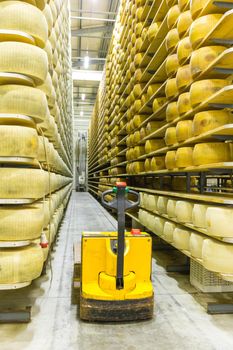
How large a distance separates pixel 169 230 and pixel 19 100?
2345mm

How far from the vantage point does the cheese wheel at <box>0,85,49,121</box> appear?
248cm

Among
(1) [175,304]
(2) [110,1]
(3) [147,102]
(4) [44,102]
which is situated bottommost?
(1) [175,304]

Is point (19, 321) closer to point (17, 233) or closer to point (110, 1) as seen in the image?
point (17, 233)

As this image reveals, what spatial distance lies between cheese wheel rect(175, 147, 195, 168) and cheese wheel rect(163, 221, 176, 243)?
0.78 m

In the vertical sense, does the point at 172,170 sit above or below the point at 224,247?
above

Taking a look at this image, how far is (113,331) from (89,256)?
599 millimetres

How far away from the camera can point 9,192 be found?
248cm

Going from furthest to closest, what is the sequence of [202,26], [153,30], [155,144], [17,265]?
1. [155,144]
2. [153,30]
3. [202,26]
4. [17,265]

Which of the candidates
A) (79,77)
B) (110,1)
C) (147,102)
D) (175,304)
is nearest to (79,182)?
(79,77)

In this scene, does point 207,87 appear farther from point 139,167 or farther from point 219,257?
point 139,167

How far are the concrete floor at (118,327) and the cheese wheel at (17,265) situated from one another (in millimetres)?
360

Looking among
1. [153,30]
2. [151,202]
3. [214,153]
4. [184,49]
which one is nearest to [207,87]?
[214,153]

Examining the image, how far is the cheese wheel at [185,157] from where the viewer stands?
346 cm

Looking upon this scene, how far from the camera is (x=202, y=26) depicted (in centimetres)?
309
